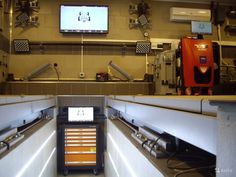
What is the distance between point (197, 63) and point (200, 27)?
5.77 ft

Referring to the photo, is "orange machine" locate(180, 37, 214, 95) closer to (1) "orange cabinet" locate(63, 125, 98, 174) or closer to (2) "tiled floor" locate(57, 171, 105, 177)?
(1) "orange cabinet" locate(63, 125, 98, 174)

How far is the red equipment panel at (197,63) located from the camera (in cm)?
491

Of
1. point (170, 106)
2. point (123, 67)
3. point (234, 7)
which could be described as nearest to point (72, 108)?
point (123, 67)

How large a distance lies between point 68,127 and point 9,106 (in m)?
3.55

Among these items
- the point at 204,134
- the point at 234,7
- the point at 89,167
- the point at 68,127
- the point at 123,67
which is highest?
the point at 234,7

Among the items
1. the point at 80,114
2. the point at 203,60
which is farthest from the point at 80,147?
the point at 203,60

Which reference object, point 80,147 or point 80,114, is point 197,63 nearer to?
point 80,114

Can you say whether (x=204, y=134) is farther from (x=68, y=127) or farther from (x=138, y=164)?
(x=68, y=127)

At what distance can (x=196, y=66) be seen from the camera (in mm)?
4949

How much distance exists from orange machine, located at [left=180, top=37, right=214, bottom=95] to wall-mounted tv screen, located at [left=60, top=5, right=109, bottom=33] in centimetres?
195

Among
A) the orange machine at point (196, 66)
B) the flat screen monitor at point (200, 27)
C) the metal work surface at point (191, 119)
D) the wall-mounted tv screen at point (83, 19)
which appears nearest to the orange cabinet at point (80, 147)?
the orange machine at point (196, 66)

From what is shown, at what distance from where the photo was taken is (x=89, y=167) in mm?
5035

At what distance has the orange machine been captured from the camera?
4.91m

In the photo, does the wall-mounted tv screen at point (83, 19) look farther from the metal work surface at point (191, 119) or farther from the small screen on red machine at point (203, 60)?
the metal work surface at point (191, 119)
